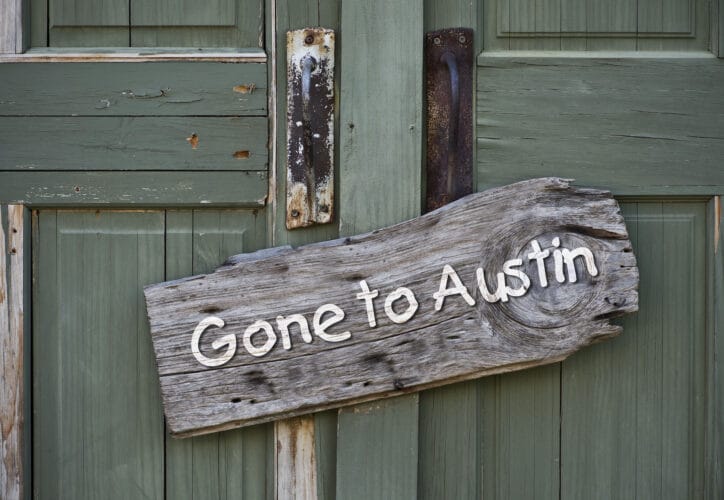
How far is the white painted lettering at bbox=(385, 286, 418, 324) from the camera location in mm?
1452

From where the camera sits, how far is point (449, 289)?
145 cm

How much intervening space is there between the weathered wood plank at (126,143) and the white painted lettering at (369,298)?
0.39 m

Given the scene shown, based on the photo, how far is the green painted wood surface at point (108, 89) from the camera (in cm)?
152

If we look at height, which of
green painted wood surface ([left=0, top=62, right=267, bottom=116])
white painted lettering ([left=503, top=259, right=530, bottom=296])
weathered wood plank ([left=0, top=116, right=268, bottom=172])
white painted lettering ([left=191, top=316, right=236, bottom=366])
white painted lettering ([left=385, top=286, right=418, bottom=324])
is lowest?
white painted lettering ([left=191, top=316, right=236, bottom=366])

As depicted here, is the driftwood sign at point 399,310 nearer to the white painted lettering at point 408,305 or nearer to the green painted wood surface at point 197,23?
the white painted lettering at point 408,305

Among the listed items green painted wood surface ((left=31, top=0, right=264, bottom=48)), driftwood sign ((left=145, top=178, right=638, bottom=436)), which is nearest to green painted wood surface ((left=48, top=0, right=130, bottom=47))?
green painted wood surface ((left=31, top=0, right=264, bottom=48))

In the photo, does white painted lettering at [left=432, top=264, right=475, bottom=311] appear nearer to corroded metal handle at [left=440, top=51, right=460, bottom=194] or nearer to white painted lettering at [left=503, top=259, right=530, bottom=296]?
white painted lettering at [left=503, top=259, right=530, bottom=296]

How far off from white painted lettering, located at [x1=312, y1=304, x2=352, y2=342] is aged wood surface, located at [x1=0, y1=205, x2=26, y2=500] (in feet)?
2.11

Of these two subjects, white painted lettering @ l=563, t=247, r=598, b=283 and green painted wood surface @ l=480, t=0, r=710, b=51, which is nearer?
white painted lettering @ l=563, t=247, r=598, b=283

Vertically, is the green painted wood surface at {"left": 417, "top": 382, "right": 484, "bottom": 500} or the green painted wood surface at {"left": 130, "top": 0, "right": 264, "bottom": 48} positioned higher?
the green painted wood surface at {"left": 130, "top": 0, "right": 264, "bottom": 48}

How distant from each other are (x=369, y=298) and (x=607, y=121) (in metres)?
0.65

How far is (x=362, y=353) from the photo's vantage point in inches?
57.3

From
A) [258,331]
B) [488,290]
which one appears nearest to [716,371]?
[488,290]

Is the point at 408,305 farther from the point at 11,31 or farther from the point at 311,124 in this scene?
the point at 11,31
